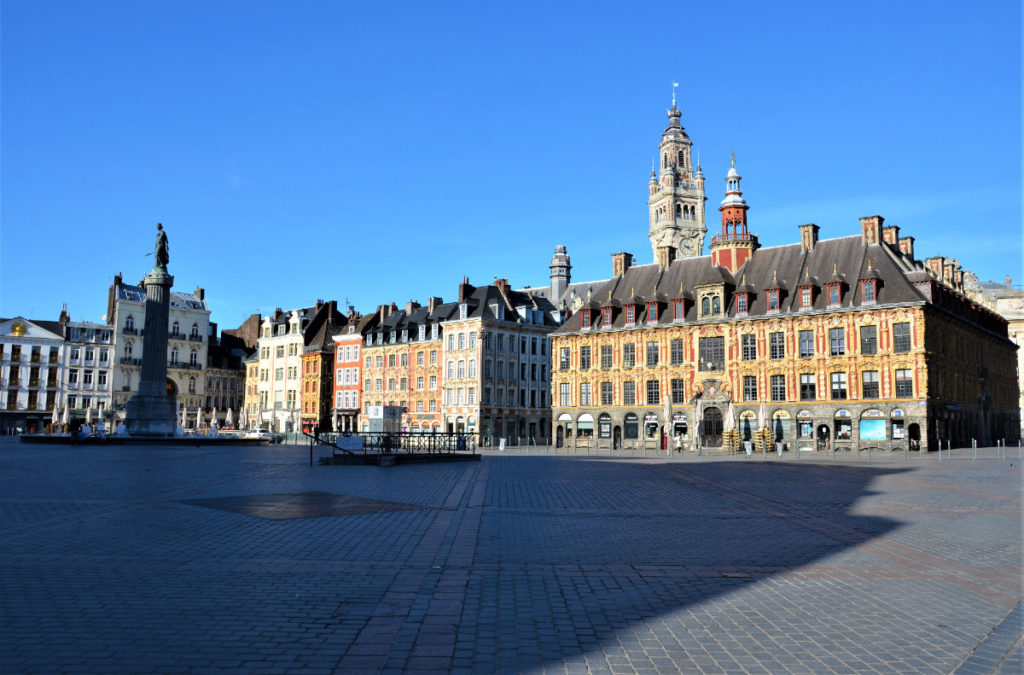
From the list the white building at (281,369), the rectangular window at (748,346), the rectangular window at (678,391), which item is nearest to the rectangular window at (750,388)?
the rectangular window at (748,346)

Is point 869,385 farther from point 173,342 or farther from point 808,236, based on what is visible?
point 173,342

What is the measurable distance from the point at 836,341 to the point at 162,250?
43.3m

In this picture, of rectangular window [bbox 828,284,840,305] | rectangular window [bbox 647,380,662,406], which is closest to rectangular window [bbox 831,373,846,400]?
rectangular window [bbox 828,284,840,305]

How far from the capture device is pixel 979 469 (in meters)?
29.7

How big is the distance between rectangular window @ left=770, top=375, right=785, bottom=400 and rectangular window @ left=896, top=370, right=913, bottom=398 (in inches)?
289

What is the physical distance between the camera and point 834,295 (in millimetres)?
52469

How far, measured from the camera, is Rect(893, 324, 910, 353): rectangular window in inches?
1941

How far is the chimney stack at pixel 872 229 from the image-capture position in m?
53.2

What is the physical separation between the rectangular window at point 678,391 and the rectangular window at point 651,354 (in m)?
2.21

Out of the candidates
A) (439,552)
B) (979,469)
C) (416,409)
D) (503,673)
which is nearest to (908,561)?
(439,552)

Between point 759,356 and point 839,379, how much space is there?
5634 mm

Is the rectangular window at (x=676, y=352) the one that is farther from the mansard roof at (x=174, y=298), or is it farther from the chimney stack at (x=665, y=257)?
the mansard roof at (x=174, y=298)

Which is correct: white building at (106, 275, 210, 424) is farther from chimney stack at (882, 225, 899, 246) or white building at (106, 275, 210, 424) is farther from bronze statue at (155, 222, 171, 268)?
chimney stack at (882, 225, 899, 246)

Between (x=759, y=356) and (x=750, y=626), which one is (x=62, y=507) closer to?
(x=750, y=626)
